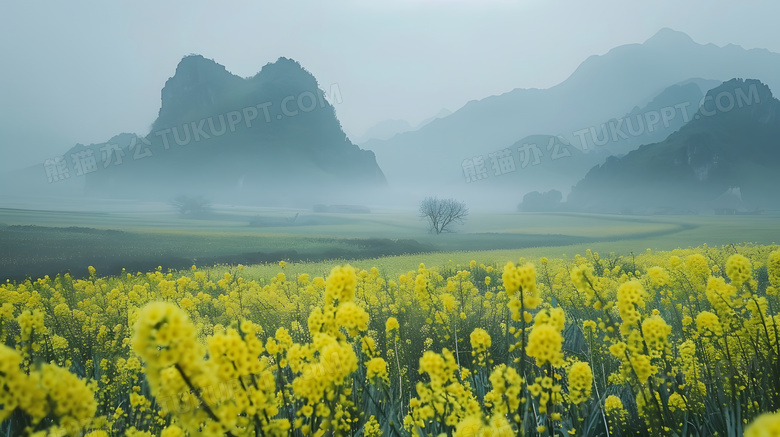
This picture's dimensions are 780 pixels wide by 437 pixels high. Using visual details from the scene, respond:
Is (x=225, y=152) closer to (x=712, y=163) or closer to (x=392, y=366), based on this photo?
(x=392, y=366)

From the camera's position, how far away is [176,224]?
329 inches

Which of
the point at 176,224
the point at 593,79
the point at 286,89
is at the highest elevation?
the point at 286,89

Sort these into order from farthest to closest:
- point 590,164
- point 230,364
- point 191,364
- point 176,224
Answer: point 590,164, point 176,224, point 230,364, point 191,364

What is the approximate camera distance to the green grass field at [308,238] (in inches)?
281

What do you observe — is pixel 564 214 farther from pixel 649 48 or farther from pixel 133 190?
pixel 133 190

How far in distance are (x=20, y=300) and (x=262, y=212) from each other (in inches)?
188

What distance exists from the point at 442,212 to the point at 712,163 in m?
6.87

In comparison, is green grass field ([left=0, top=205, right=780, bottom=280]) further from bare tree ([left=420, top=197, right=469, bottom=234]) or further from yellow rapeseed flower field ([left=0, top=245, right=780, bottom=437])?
yellow rapeseed flower field ([left=0, top=245, right=780, bottom=437])

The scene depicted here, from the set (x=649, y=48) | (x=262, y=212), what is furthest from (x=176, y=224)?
(x=649, y=48)

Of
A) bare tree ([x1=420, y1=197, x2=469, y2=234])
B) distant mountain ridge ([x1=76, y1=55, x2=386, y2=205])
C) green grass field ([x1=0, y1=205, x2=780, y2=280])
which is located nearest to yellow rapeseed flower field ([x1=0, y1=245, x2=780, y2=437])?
green grass field ([x1=0, y1=205, x2=780, y2=280])

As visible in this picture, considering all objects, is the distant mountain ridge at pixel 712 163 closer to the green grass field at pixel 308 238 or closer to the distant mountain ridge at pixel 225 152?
the green grass field at pixel 308 238

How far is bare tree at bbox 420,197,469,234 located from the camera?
40.5 ft

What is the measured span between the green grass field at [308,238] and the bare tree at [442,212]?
1.98ft

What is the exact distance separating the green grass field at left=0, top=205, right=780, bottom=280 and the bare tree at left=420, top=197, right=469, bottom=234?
0.60 meters
